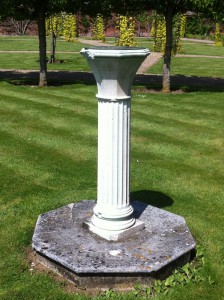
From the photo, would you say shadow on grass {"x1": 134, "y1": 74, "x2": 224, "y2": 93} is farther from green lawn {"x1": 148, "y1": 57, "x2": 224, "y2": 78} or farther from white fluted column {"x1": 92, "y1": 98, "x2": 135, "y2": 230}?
white fluted column {"x1": 92, "y1": 98, "x2": 135, "y2": 230}

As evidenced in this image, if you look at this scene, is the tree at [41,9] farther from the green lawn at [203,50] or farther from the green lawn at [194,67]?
the green lawn at [203,50]

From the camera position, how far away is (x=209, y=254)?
5.75 meters

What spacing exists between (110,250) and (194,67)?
25.7 meters

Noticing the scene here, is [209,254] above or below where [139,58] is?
below

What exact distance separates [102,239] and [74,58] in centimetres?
3023

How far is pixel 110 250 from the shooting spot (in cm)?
527

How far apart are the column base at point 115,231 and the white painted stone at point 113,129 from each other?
0.01 metres

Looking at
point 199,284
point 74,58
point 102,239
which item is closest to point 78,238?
point 102,239

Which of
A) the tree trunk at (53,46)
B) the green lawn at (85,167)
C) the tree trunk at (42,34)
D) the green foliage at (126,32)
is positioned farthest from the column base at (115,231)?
the green foliage at (126,32)

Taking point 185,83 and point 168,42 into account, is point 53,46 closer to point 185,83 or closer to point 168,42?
point 185,83

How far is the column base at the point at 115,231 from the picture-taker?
5.53 metres

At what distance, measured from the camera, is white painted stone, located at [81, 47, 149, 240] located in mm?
4980

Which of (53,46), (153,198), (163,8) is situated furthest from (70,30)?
(153,198)

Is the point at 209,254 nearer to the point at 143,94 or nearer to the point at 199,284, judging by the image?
the point at 199,284
